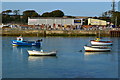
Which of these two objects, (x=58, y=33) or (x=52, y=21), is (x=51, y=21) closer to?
(x=52, y=21)

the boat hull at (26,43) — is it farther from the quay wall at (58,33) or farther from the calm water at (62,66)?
the quay wall at (58,33)

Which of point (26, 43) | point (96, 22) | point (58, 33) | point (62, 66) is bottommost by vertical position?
point (62, 66)

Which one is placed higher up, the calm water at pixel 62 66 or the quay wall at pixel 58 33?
the quay wall at pixel 58 33

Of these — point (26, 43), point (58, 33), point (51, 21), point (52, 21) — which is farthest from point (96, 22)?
point (26, 43)

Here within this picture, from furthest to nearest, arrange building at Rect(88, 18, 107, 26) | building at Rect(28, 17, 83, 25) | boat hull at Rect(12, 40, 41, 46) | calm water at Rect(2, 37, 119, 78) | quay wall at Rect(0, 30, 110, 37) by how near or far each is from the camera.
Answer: building at Rect(88, 18, 107, 26)
building at Rect(28, 17, 83, 25)
quay wall at Rect(0, 30, 110, 37)
boat hull at Rect(12, 40, 41, 46)
calm water at Rect(2, 37, 119, 78)

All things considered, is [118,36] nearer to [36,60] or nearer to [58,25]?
[58,25]

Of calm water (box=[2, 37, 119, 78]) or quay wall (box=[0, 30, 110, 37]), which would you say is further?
quay wall (box=[0, 30, 110, 37])

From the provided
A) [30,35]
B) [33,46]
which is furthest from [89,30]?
[33,46]

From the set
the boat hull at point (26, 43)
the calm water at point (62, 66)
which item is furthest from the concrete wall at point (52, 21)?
the calm water at point (62, 66)

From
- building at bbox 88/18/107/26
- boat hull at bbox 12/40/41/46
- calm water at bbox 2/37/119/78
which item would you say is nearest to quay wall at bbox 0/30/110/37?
building at bbox 88/18/107/26

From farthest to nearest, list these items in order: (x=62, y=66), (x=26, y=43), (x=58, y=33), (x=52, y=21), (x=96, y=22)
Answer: (x=96, y=22) → (x=52, y=21) → (x=58, y=33) → (x=26, y=43) → (x=62, y=66)

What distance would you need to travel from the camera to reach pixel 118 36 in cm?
6675

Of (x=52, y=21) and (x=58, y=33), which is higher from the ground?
(x=52, y=21)

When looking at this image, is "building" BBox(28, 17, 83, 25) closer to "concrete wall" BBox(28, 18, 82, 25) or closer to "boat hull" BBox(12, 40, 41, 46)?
"concrete wall" BBox(28, 18, 82, 25)
